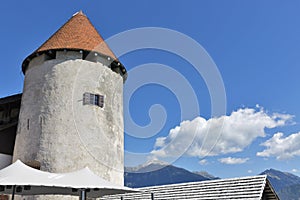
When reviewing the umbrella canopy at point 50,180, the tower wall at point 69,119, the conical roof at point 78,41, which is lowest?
the umbrella canopy at point 50,180

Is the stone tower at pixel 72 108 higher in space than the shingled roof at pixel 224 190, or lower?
higher

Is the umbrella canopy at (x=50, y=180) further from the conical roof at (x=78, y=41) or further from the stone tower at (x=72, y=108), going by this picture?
the conical roof at (x=78, y=41)

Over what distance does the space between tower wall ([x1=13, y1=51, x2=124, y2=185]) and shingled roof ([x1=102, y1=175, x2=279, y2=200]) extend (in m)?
3.48

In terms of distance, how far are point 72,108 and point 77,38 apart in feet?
14.9

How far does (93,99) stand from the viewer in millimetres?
18172

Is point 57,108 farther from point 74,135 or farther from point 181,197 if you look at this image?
point 181,197

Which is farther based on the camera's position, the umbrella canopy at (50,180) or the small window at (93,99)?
the small window at (93,99)

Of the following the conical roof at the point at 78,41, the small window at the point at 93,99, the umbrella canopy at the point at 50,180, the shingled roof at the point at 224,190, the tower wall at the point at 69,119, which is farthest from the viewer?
the conical roof at the point at 78,41

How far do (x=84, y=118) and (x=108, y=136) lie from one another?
174 cm

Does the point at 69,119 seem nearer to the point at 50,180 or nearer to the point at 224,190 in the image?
the point at 50,180

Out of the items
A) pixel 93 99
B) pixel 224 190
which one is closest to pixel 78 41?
pixel 93 99

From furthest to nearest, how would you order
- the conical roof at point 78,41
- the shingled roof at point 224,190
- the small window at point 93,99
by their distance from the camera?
the conical roof at point 78,41
the small window at point 93,99
the shingled roof at point 224,190

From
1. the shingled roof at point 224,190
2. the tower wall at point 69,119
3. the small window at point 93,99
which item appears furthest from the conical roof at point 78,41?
the shingled roof at point 224,190

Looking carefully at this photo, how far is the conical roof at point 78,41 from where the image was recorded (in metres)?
18.7
